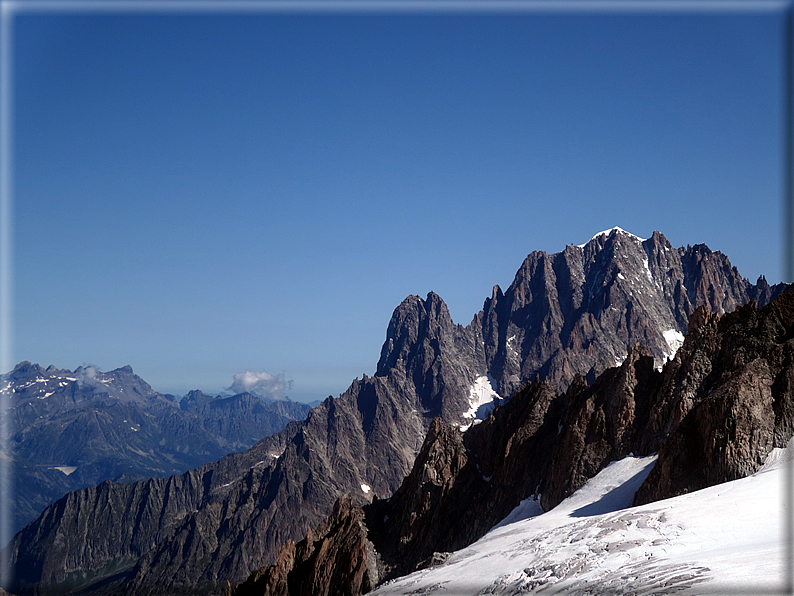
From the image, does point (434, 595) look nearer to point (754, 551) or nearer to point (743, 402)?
point (754, 551)

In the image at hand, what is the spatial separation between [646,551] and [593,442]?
35258 mm

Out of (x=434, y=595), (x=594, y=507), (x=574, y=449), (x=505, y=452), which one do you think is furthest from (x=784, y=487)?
(x=505, y=452)

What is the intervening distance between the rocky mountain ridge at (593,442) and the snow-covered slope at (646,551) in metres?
4.98

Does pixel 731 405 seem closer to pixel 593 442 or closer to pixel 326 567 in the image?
pixel 593 442

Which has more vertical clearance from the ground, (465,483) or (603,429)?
(603,429)

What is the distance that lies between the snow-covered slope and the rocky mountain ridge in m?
4.98

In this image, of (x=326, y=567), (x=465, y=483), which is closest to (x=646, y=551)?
(x=326, y=567)

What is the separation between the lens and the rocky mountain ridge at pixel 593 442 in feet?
203

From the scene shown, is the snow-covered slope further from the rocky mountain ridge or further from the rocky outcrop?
the rocky mountain ridge

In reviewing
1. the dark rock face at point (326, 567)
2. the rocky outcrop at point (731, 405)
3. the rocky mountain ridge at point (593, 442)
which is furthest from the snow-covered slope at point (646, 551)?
the dark rock face at point (326, 567)

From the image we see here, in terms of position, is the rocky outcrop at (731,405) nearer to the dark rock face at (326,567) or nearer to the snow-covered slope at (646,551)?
the snow-covered slope at (646,551)

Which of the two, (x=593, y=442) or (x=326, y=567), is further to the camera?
(x=326, y=567)

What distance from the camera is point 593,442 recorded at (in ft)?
276

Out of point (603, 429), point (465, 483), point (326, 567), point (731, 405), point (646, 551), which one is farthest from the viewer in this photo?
point (465, 483)
